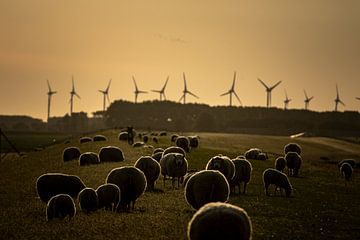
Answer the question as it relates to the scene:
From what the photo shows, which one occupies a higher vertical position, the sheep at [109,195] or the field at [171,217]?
the sheep at [109,195]

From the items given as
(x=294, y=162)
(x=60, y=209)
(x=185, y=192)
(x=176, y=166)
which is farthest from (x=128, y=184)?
(x=294, y=162)

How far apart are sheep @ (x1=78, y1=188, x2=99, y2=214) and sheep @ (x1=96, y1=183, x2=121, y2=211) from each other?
25 centimetres

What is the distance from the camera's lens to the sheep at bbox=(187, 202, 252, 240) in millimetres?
12734

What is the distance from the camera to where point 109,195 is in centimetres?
2075

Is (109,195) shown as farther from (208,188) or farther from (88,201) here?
(208,188)

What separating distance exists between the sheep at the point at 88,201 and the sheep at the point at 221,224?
8264mm

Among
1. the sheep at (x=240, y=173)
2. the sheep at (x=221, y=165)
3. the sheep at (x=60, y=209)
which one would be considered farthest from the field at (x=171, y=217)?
the sheep at (x=221, y=165)

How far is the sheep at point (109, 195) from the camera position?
68.0 feet

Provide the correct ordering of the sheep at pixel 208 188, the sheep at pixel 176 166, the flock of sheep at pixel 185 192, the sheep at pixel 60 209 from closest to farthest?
1. the flock of sheep at pixel 185 192
2. the sheep at pixel 208 188
3. the sheep at pixel 60 209
4. the sheep at pixel 176 166

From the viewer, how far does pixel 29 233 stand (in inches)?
666

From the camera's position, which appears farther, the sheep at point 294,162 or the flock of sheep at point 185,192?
the sheep at point 294,162

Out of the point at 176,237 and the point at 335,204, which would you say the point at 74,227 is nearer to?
the point at 176,237

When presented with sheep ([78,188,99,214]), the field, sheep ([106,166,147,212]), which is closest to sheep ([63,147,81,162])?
the field

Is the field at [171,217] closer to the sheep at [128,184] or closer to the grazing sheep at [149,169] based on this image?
the sheep at [128,184]
